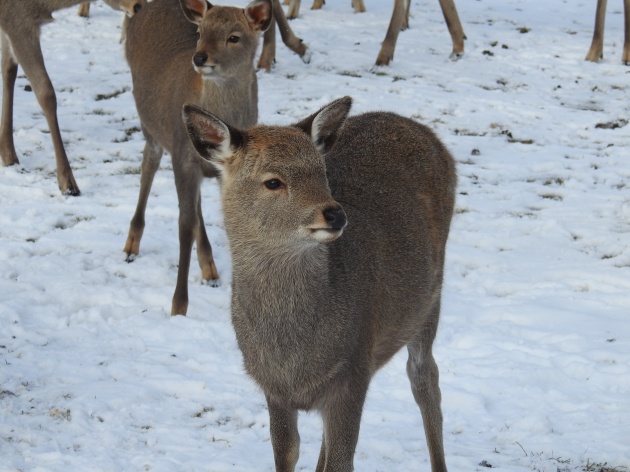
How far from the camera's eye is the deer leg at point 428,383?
16.1 feet

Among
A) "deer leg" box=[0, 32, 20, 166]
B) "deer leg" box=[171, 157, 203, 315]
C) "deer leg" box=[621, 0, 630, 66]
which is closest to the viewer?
"deer leg" box=[171, 157, 203, 315]

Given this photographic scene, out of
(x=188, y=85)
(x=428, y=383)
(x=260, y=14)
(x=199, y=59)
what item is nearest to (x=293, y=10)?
(x=260, y=14)

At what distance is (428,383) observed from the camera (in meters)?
4.96

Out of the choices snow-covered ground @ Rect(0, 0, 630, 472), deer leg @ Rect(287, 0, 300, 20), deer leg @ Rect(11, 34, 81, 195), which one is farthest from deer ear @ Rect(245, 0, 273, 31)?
deer leg @ Rect(287, 0, 300, 20)

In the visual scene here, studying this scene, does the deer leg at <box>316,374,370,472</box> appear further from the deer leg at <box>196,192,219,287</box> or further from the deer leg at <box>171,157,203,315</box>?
the deer leg at <box>196,192,219,287</box>

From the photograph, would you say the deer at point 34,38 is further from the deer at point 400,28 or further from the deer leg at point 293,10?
Answer: the deer leg at point 293,10

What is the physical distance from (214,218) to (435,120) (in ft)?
10.9

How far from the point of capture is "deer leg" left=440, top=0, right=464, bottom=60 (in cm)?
1269

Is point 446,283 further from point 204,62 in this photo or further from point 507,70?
point 507,70

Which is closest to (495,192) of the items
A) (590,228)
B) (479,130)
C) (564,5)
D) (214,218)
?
(590,228)

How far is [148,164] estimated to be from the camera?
7.89m

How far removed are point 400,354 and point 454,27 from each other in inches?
285

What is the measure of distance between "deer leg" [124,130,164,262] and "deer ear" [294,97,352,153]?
3.67m

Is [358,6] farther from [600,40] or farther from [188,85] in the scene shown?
[188,85]
